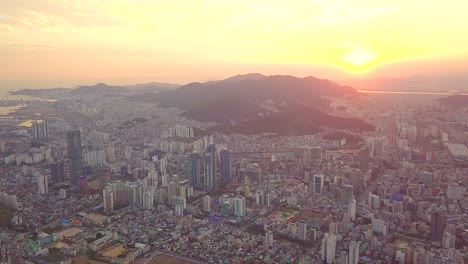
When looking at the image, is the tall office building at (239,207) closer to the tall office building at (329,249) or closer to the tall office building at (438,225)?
the tall office building at (329,249)

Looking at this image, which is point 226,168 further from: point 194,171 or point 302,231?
point 302,231

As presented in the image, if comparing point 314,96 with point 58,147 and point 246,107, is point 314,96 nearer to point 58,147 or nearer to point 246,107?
point 246,107

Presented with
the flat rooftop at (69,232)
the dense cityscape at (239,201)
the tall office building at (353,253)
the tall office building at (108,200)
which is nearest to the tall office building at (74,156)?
the dense cityscape at (239,201)

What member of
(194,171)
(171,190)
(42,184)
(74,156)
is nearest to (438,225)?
(171,190)

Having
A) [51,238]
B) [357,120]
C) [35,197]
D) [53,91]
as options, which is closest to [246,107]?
[357,120]

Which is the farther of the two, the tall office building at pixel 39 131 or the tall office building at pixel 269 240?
the tall office building at pixel 39 131

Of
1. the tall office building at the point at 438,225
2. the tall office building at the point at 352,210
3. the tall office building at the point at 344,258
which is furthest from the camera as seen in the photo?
the tall office building at the point at 352,210

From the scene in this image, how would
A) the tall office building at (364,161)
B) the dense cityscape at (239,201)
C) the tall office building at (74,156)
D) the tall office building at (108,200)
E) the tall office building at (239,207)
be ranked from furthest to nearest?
the tall office building at (364,161), the tall office building at (74,156), the tall office building at (108,200), the tall office building at (239,207), the dense cityscape at (239,201)
